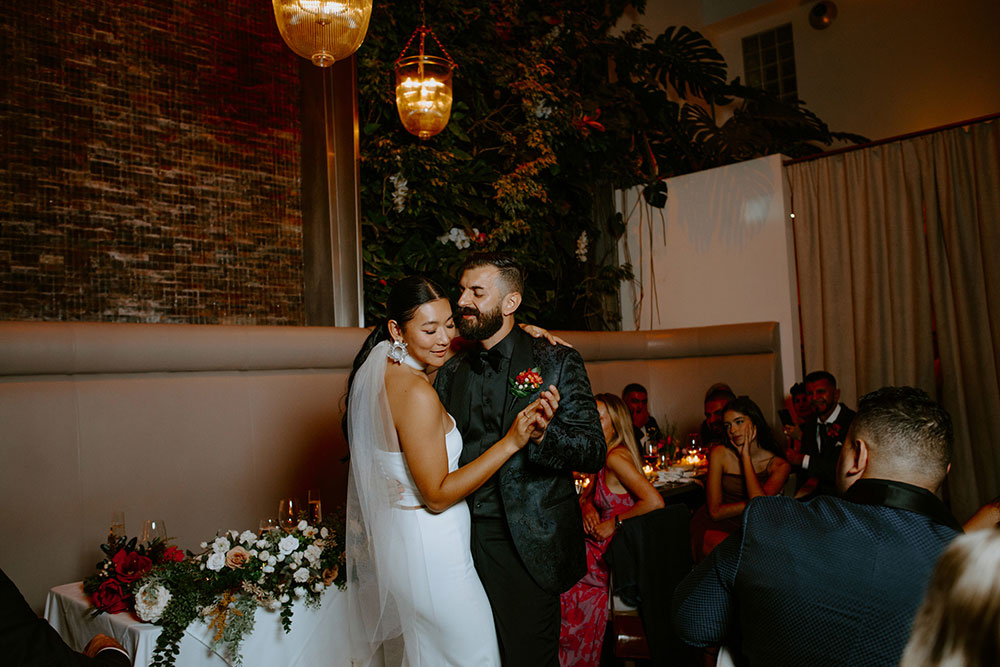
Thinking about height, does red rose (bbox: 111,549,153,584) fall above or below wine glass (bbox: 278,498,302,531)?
below

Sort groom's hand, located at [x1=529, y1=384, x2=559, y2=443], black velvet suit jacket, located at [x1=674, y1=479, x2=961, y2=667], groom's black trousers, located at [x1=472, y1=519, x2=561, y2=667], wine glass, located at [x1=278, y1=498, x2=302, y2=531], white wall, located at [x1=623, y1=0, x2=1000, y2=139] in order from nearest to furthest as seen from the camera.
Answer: black velvet suit jacket, located at [x1=674, y1=479, x2=961, y2=667]
groom's hand, located at [x1=529, y1=384, x2=559, y2=443]
groom's black trousers, located at [x1=472, y1=519, x2=561, y2=667]
wine glass, located at [x1=278, y1=498, x2=302, y2=531]
white wall, located at [x1=623, y1=0, x2=1000, y2=139]

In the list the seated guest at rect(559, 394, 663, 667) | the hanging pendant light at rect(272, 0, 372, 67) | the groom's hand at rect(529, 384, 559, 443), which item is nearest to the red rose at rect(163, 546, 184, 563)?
the groom's hand at rect(529, 384, 559, 443)

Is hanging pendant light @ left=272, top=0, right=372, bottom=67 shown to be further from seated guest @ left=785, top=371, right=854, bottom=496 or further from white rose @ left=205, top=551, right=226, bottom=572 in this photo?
seated guest @ left=785, top=371, right=854, bottom=496

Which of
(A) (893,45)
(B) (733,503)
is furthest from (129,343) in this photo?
(A) (893,45)

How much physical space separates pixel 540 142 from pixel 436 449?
4.69 metres

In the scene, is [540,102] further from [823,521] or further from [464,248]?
[823,521]

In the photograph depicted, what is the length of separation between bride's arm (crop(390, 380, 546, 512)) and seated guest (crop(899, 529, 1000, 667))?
1389 millimetres

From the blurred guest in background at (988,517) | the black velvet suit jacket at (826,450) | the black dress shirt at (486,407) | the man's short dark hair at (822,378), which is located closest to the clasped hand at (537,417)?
the black dress shirt at (486,407)

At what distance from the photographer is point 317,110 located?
4891 millimetres

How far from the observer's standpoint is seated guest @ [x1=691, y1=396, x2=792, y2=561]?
4.12m

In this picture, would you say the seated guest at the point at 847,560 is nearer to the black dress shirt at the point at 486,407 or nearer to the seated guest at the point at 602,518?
the black dress shirt at the point at 486,407

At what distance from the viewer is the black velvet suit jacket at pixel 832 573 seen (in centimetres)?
147

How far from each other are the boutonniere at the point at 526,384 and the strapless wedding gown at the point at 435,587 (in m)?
0.44

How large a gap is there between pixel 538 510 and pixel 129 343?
225cm
